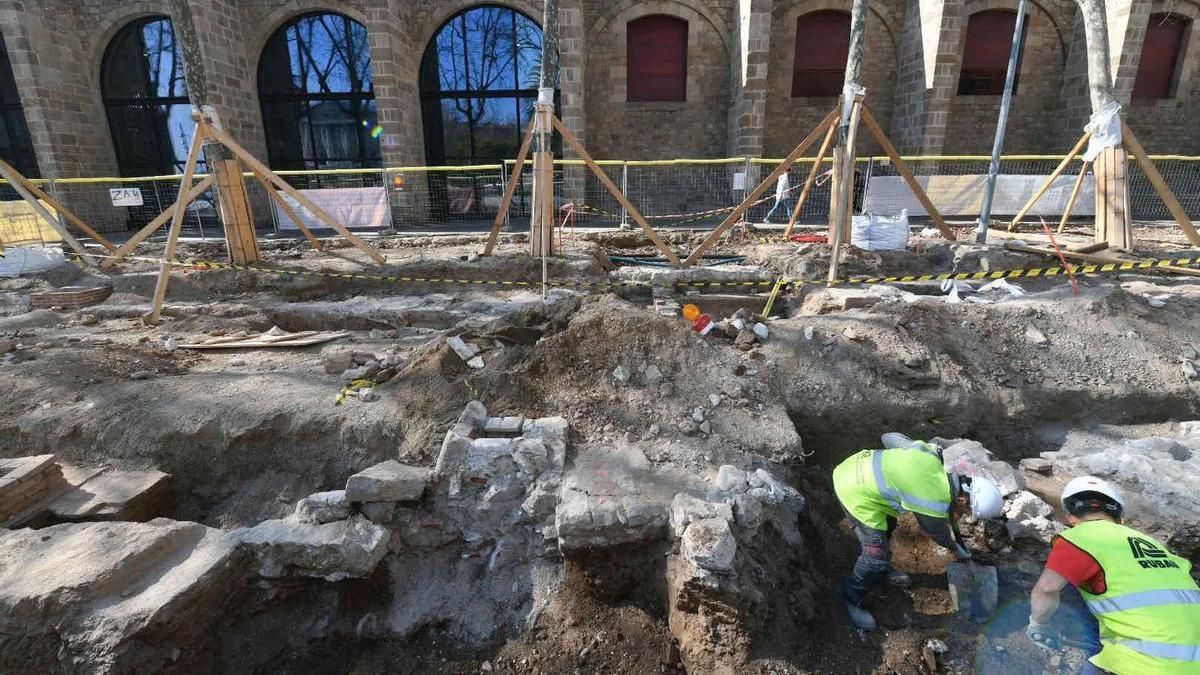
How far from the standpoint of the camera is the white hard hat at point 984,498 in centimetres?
331

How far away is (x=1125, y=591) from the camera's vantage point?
237 cm

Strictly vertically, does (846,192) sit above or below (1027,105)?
below

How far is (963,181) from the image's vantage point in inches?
468

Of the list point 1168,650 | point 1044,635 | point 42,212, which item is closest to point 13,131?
point 42,212

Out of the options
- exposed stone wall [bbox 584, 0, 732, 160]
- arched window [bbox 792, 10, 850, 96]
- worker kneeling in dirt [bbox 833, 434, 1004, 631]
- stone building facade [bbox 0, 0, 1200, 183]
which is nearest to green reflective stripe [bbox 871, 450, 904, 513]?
worker kneeling in dirt [bbox 833, 434, 1004, 631]

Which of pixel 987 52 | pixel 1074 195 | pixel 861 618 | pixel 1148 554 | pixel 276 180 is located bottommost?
pixel 861 618

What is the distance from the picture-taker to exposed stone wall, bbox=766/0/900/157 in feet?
47.0

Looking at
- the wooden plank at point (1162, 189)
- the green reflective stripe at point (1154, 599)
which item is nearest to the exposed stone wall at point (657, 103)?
the wooden plank at point (1162, 189)

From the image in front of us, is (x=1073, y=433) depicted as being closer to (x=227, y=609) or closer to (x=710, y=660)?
(x=710, y=660)

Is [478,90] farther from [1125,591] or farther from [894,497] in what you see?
[1125,591]

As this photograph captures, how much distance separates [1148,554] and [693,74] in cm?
1459

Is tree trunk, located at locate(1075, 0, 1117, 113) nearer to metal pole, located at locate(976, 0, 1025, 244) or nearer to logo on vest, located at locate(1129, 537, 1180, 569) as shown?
metal pole, located at locate(976, 0, 1025, 244)

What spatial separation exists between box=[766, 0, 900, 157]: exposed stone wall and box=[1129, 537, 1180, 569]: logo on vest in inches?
561

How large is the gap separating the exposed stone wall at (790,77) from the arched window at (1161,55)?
19.9 ft
